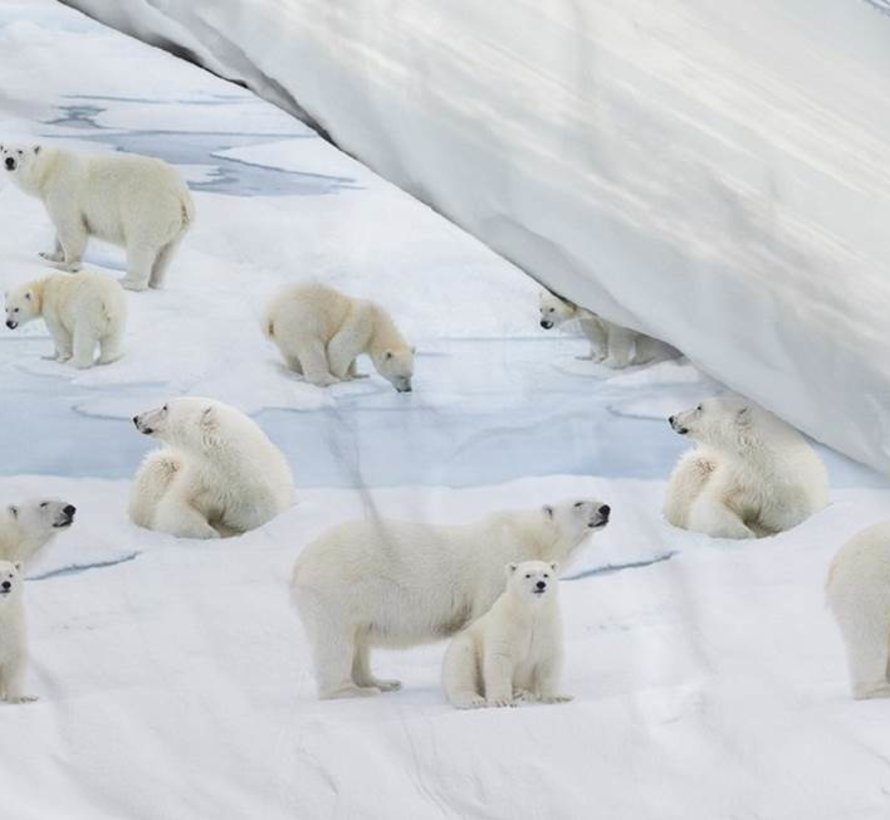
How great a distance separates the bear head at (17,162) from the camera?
3.59ft

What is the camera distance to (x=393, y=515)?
3.21 ft

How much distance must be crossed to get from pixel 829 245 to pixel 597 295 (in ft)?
0.51

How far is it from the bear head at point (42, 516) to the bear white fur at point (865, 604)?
0.47 meters

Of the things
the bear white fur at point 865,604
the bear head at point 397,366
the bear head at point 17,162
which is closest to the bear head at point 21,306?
the bear head at point 17,162

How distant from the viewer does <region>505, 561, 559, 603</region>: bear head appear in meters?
0.96

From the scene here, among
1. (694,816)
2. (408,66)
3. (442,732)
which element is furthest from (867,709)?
(408,66)

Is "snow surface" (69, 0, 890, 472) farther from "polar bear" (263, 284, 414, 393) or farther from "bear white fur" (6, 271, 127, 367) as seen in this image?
"bear white fur" (6, 271, 127, 367)

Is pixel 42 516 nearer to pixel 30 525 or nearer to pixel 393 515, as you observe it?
pixel 30 525

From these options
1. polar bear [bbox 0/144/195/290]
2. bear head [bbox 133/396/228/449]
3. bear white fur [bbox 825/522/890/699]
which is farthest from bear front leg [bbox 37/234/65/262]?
bear white fur [bbox 825/522/890/699]

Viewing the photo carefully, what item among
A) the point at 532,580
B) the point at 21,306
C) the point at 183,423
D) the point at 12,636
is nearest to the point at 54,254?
the point at 21,306

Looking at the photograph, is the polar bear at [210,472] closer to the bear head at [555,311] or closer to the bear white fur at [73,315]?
the bear white fur at [73,315]

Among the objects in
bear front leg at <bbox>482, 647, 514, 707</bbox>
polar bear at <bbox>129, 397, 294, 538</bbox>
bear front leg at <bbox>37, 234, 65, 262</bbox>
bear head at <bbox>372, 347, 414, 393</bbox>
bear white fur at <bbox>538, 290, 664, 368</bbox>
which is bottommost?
bear front leg at <bbox>482, 647, 514, 707</bbox>

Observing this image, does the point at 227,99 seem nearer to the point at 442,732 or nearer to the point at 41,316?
the point at 41,316

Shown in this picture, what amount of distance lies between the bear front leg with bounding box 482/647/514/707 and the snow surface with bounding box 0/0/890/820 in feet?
0.07
